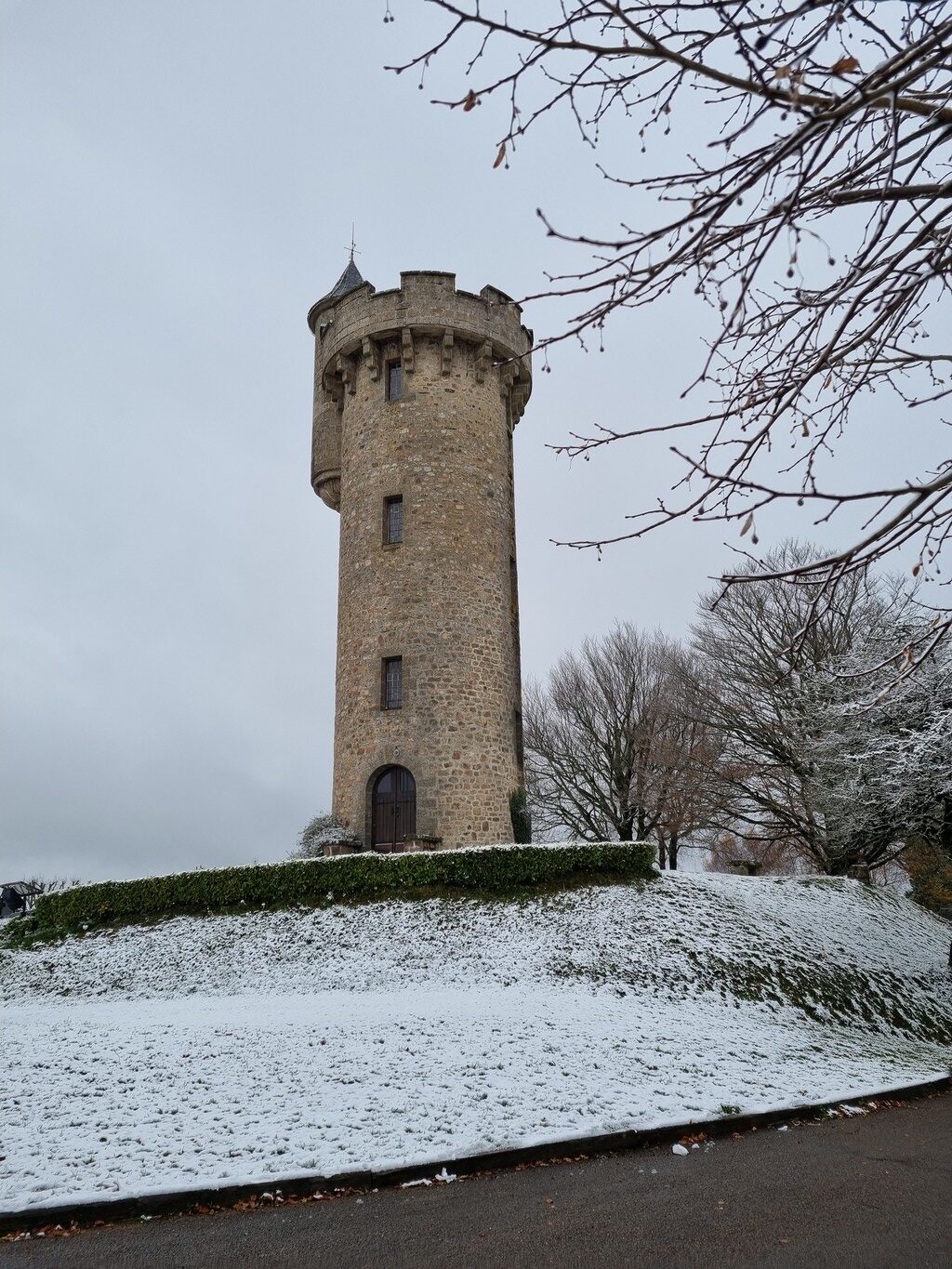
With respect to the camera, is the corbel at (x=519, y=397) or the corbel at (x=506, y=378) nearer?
the corbel at (x=506, y=378)

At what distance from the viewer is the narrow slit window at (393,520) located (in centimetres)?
1952

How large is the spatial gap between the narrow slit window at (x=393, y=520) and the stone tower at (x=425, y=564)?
0.10ft

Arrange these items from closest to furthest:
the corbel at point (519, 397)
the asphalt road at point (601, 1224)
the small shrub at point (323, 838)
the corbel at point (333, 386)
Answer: the asphalt road at point (601, 1224), the small shrub at point (323, 838), the corbel at point (333, 386), the corbel at point (519, 397)

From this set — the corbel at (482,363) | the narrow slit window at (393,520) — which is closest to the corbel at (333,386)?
the corbel at (482,363)

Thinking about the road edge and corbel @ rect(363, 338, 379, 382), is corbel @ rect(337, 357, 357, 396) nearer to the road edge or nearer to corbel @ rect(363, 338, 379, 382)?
corbel @ rect(363, 338, 379, 382)

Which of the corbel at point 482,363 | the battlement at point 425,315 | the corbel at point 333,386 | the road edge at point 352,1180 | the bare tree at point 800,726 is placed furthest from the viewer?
the corbel at point 333,386

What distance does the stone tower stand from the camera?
18.1m

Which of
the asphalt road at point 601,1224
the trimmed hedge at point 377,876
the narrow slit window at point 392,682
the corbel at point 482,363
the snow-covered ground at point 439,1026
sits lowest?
the asphalt road at point 601,1224

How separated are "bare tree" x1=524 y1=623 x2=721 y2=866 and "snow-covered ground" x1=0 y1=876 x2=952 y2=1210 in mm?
7717

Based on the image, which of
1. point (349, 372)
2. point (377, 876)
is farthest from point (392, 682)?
point (349, 372)

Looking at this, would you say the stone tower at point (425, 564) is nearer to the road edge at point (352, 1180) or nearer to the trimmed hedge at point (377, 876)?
the trimmed hedge at point (377, 876)

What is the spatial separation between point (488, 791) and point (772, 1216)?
533 inches

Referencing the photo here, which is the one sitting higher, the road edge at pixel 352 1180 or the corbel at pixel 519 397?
the corbel at pixel 519 397

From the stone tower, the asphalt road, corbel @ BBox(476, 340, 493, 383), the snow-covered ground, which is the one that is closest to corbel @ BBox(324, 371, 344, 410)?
the stone tower
